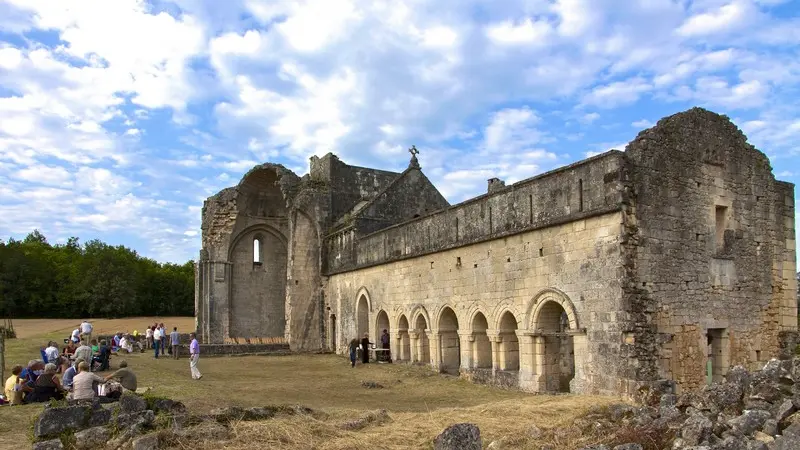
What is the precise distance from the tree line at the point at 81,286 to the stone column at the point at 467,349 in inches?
1673

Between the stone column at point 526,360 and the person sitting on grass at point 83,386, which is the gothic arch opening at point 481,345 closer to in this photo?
the stone column at point 526,360

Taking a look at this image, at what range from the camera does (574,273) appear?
13.7 metres

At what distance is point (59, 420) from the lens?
26.1 feet

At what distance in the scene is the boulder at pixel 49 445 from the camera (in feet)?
24.7

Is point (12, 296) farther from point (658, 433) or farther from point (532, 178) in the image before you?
point (658, 433)

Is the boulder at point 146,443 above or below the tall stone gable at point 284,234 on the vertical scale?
below

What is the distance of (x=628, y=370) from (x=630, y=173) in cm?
374

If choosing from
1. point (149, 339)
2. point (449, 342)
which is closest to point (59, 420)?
point (449, 342)

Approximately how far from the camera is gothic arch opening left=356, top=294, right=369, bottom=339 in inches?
973

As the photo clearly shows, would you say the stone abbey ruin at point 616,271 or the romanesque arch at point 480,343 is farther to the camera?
the romanesque arch at point 480,343

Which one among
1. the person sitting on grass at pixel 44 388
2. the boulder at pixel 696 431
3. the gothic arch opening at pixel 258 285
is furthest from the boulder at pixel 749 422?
the gothic arch opening at pixel 258 285

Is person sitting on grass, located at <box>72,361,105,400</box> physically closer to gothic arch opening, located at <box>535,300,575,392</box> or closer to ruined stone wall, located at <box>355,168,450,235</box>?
gothic arch opening, located at <box>535,300,575,392</box>

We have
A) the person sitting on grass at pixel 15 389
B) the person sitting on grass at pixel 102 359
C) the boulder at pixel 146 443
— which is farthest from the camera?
the person sitting on grass at pixel 102 359

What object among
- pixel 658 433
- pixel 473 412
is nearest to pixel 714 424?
pixel 658 433
